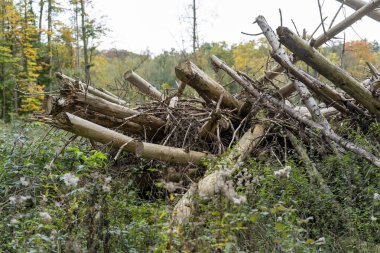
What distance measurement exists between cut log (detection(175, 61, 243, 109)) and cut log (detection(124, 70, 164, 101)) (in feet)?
4.54

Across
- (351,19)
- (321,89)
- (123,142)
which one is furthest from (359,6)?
Answer: (123,142)

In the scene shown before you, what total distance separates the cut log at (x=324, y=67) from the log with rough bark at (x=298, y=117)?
1.89 feet

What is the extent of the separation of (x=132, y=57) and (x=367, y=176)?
22.7 metres

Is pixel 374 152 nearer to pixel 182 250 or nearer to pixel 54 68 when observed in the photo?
pixel 182 250

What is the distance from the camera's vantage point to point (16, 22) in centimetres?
1952

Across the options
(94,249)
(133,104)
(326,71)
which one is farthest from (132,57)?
(94,249)

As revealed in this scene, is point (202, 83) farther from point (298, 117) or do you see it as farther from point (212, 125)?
point (298, 117)

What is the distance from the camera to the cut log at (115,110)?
5379 millimetres

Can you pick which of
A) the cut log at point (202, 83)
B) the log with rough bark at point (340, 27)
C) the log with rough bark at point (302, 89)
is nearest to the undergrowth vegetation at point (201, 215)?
the log with rough bark at point (302, 89)

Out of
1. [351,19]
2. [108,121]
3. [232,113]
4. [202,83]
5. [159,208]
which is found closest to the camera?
[159,208]

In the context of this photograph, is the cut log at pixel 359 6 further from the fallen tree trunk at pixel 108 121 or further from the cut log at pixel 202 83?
the fallen tree trunk at pixel 108 121

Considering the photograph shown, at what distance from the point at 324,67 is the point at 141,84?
340cm

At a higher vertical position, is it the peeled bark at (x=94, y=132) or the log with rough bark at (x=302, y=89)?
the log with rough bark at (x=302, y=89)

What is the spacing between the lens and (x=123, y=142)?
5.45 meters
